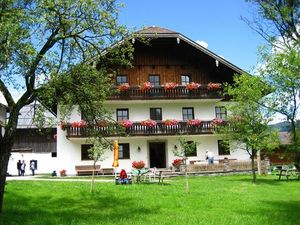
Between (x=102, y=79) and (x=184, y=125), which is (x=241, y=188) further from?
(x=184, y=125)

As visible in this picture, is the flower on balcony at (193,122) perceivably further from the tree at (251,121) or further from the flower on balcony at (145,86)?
the tree at (251,121)

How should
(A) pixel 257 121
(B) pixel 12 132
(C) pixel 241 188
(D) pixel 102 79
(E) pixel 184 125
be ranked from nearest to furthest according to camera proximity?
1. (B) pixel 12 132
2. (D) pixel 102 79
3. (C) pixel 241 188
4. (A) pixel 257 121
5. (E) pixel 184 125

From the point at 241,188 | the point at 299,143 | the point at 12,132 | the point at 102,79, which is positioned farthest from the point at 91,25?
the point at 241,188

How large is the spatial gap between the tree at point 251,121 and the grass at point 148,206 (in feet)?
14.1

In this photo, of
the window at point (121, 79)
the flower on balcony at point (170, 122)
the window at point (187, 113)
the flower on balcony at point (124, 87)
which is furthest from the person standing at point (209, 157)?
the window at point (121, 79)

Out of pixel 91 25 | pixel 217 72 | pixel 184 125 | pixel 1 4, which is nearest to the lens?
Result: pixel 1 4

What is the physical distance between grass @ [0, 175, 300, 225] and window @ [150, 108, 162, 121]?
15524mm

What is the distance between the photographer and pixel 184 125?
→ 3434 cm

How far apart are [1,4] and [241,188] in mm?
13898

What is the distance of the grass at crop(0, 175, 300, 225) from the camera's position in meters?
12.7

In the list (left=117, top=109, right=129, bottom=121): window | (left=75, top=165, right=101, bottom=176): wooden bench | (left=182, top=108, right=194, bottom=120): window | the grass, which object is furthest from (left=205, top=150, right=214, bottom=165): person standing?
the grass

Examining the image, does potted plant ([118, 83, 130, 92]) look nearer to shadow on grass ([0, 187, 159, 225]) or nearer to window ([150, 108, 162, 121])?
window ([150, 108, 162, 121])

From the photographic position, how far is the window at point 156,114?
35600 millimetres

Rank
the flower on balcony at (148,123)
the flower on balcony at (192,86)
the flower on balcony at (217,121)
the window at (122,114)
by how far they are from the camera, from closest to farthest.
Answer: the flower on balcony at (148,123) < the flower on balcony at (217,121) < the flower on balcony at (192,86) < the window at (122,114)
